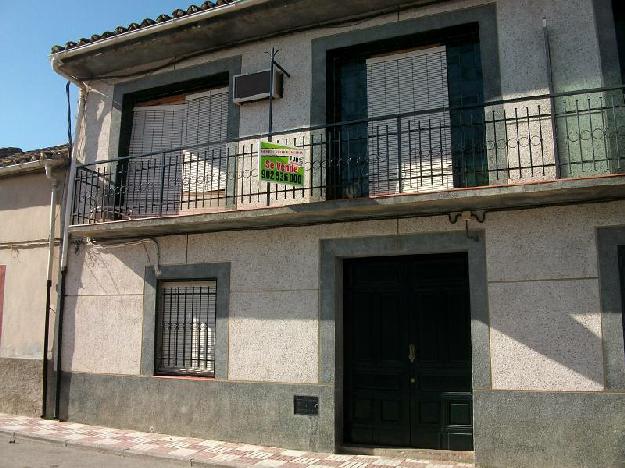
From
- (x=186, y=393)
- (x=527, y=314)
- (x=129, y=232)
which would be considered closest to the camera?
(x=527, y=314)

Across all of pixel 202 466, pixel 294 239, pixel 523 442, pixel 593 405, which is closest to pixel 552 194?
pixel 593 405

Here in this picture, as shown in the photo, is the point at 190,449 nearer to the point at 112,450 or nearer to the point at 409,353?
the point at 112,450

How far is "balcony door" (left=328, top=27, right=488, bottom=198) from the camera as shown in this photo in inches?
293

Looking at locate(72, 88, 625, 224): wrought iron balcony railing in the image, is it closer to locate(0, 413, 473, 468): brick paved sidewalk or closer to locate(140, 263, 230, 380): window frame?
locate(140, 263, 230, 380): window frame

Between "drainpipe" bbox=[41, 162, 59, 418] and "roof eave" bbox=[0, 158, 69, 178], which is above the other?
"roof eave" bbox=[0, 158, 69, 178]

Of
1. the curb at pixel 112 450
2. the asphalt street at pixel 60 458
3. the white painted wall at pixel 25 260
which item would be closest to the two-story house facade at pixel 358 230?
the white painted wall at pixel 25 260

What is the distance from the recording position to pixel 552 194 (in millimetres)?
6227

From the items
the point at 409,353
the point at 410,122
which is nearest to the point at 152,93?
the point at 410,122

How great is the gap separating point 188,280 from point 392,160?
3.69 metres

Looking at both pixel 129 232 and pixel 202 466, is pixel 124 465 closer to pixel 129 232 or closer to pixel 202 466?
pixel 202 466

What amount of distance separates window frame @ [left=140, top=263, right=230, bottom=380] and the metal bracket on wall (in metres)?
3.39

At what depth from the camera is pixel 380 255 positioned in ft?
24.5

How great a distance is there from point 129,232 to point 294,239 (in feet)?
9.34

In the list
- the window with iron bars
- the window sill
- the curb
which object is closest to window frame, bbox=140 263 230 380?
the window sill
